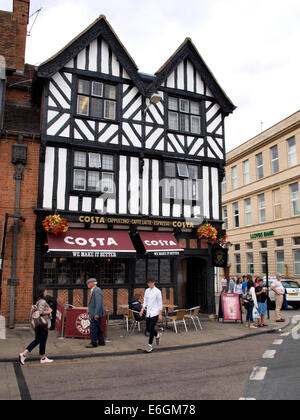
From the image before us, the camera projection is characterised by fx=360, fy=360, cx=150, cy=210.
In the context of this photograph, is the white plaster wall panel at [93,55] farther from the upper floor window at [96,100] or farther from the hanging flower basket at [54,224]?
the hanging flower basket at [54,224]

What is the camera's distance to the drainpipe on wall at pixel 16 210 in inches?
474

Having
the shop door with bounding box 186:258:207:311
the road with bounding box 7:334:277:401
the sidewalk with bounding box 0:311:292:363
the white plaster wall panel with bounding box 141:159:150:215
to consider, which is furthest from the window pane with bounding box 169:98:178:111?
the road with bounding box 7:334:277:401

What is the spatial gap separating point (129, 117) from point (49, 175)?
410 cm

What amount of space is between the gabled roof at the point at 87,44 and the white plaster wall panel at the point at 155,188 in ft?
10.7

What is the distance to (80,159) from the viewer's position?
13891 millimetres

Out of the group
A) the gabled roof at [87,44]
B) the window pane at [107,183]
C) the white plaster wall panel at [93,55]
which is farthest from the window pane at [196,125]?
the white plaster wall panel at [93,55]

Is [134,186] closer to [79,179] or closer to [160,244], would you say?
[79,179]

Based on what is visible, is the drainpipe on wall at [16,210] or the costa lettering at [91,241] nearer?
the drainpipe on wall at [16,210]

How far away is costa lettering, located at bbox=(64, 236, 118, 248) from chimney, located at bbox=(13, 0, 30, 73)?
338 inches

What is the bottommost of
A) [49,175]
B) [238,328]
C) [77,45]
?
[238,328]

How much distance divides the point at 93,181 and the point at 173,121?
4.62 metres

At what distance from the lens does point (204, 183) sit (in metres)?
15.9
